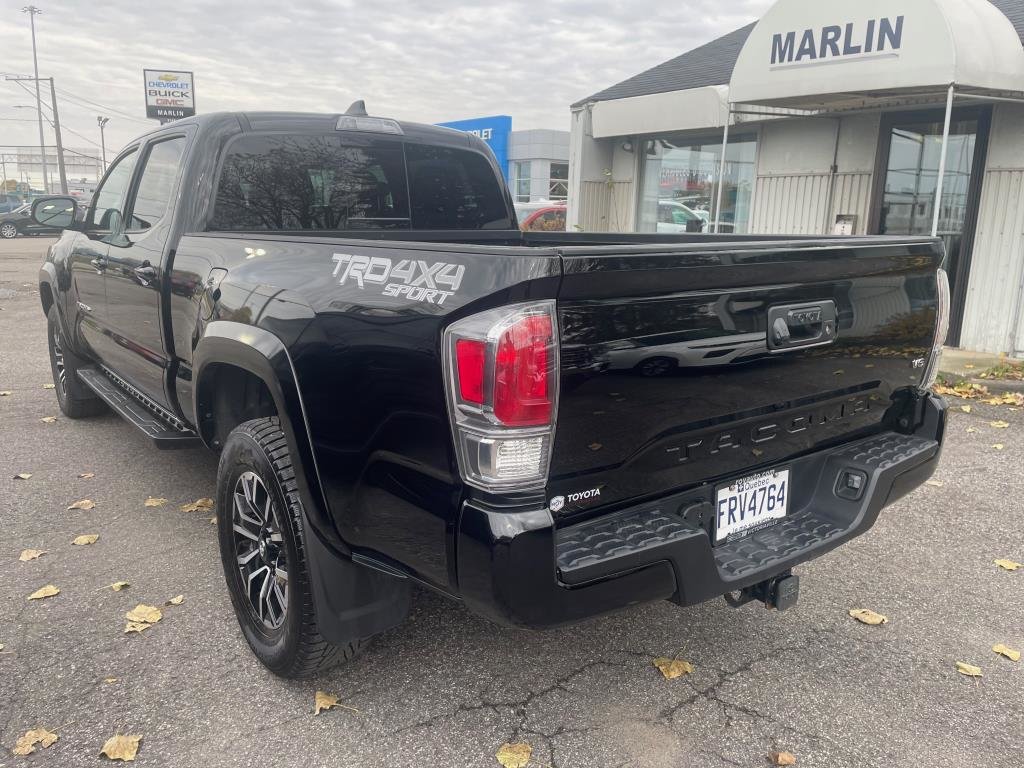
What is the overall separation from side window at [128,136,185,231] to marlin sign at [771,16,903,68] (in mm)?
6192

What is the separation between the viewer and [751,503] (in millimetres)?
2598

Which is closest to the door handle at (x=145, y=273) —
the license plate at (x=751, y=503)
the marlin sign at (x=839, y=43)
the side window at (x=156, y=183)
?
the side window at (x=156, y=183)

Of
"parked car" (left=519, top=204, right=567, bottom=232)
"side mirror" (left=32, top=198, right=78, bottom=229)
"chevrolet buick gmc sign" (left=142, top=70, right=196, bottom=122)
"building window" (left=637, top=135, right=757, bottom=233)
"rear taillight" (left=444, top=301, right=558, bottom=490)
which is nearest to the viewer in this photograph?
"rear taillight" (left=444, top=301, right=558, bottom=490)

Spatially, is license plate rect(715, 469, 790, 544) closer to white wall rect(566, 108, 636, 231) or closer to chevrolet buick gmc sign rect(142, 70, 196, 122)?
white wall rect(566, 108, 636, 231)

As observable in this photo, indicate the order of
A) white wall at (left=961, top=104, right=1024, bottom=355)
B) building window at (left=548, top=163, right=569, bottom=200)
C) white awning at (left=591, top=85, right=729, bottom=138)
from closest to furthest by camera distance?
1. white wall at (left=961, top=104, right=1024, bottom=355)
2. white awning at (left=591, top=85, right=729, bottom=138)
3. building window at (left=548, top=163, right=569, bottom=200)

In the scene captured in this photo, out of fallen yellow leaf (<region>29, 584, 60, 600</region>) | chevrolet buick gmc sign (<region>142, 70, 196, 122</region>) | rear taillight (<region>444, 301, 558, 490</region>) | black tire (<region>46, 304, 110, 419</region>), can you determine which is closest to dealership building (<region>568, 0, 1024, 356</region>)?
rear taillight (<region>444, 301, 558, 490</region>)

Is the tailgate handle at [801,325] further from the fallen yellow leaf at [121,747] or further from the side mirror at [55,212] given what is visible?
the side mirror at [55,212]

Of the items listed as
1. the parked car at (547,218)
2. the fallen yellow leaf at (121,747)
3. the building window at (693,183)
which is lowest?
the fallen yellow leaf at (121,747)

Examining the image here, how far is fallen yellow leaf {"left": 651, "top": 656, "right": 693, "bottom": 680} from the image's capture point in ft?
9.54

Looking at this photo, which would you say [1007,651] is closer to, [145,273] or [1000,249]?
[145,273]

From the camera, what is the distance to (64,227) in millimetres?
5145

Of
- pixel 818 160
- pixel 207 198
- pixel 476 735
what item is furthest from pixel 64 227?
pixel 818 160

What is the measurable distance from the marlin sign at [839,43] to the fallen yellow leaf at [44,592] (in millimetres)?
7471

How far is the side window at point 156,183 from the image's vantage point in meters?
3.85
